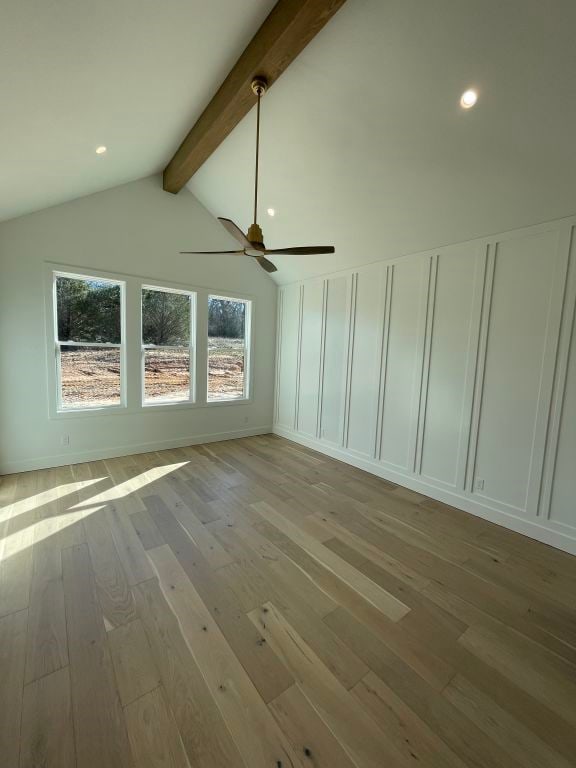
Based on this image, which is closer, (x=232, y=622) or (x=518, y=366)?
(x=232, y=622)

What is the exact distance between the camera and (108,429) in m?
4.12

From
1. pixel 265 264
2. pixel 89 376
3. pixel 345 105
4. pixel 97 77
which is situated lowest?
pixel 89 376

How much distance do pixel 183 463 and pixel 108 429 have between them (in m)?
1.10

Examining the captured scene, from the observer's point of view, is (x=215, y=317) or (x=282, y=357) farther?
(x=282, y=357)

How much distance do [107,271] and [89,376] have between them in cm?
136

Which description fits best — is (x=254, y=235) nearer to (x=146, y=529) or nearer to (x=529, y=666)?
(x=146, y=529)

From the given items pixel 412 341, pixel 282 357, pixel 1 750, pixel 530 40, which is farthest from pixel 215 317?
pixel 1 750

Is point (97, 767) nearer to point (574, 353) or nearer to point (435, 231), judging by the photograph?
point (574, 353)

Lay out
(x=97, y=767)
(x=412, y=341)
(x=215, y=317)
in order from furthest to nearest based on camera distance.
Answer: (x=215, y=317) → (x=412, y=341) → (x=97, y=767)

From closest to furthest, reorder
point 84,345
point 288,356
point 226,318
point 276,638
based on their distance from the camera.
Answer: point 276,638 < point 84,345 < point 226,318 < point 288,356

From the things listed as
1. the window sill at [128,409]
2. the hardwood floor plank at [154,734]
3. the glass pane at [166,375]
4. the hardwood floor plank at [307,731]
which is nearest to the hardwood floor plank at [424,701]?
the hardwood floor plank at [307,731]

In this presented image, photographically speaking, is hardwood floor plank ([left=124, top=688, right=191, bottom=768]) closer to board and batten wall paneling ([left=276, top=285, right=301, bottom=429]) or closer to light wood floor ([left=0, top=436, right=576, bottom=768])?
light wood floor ([left=0, top=436, right=576, bottom=768])

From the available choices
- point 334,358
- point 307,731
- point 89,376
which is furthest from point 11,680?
point 334,358

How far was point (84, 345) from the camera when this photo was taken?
3887 mm
